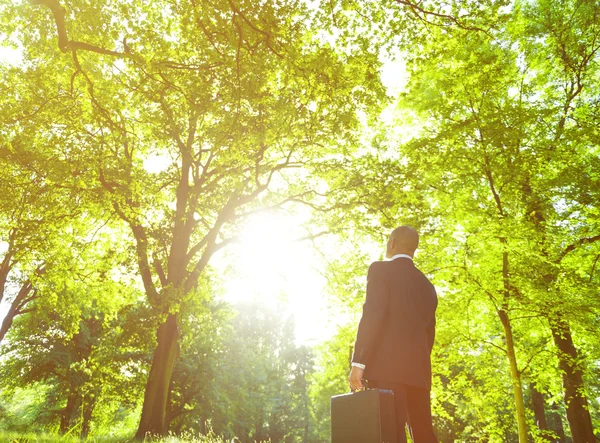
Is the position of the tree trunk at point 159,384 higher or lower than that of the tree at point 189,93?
lower

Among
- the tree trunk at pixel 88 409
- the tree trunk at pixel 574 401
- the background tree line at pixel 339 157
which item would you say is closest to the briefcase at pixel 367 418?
the background tree line at pixel 339 157

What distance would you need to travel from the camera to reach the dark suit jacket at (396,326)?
10.3ft

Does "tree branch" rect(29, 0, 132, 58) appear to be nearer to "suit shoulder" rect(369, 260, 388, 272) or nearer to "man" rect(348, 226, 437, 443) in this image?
"suit shoulder" rect(369, 260, 388, 272)

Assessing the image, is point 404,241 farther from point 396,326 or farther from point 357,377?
point 357,377

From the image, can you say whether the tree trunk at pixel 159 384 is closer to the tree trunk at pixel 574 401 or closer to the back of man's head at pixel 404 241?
the back of man's head at pixel 404 241

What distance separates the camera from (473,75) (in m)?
10.6

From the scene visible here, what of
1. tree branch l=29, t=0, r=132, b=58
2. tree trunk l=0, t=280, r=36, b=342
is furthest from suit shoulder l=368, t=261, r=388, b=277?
tree trunk l=0, t=280, r=36, b=342

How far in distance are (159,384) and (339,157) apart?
9903 millimetres

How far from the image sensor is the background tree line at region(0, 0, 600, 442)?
8266 mm

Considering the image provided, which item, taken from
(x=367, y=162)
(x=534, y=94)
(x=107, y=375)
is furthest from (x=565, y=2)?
(x=107, y=375)

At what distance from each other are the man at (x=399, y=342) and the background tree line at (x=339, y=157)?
5.10 metres

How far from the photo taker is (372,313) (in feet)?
10.7

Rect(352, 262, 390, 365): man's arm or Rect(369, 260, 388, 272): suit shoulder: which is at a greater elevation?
Rect(369, 260, 388, 272): suit shoulder

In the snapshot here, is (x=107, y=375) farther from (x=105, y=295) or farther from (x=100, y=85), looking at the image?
(x=100, y=85)
